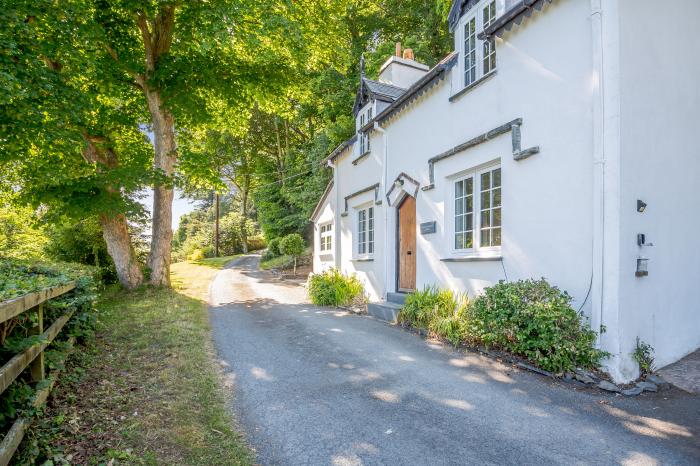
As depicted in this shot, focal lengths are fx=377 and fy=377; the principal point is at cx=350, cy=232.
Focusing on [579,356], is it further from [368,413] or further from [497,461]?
[368,413]

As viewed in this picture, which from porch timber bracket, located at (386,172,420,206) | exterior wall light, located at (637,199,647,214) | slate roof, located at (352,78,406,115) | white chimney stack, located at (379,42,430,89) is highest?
white chimney stack, located at (379,42,430,89)

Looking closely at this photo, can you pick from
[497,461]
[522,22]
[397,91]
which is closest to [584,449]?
[497,461]

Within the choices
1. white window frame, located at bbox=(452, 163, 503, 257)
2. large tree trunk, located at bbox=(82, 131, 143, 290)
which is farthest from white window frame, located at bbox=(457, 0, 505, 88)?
large tree trunk, located at bbox=(82, 131, 143, 290)

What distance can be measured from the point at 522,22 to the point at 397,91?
5.69 m

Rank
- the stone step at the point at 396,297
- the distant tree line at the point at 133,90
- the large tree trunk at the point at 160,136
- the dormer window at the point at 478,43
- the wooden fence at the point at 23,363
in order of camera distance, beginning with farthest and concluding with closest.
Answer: the large tree trunk at the point at 160,136 → the stone step at the point at 396,297 → the distant tree line at the point at 133,90 → the dormer window at the point at 478,43 → the wooden fence at the point at 23,363

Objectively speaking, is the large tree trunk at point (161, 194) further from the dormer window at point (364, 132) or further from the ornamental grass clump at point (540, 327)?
the ornamental grass clump at point (540, 327)

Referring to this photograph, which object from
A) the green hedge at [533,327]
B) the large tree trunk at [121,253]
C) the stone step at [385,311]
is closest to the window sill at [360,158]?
the stone step at [385,311]

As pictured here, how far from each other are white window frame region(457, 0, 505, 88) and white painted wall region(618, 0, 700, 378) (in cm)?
219

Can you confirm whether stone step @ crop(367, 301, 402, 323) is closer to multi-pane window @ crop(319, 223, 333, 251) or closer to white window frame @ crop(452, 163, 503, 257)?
white window frame @ crop(452, 163, 503, 257)

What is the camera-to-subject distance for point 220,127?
15219mm

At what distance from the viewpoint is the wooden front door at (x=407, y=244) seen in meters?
9.45

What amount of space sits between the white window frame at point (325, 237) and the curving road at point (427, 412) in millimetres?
8783

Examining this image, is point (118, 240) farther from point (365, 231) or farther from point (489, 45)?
point (489, 45)

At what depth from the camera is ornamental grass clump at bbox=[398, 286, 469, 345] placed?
6504 mm
